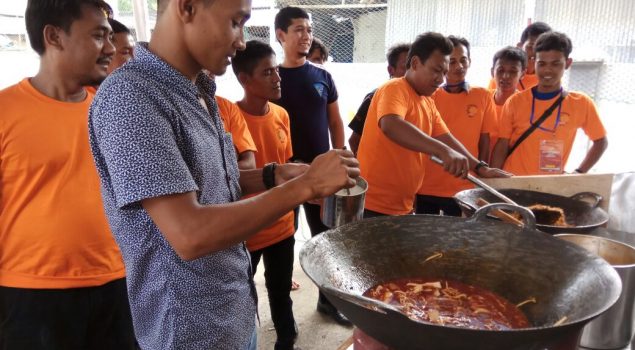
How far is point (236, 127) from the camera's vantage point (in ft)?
6.94

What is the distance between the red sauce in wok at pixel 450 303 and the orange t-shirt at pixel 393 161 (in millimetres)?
1426

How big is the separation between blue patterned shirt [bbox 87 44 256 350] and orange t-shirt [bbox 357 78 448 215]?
1481 millimetres

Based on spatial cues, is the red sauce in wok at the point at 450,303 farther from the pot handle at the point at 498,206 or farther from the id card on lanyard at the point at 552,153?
the id card on lanyard at the point at 552,153

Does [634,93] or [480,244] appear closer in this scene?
[480,244]

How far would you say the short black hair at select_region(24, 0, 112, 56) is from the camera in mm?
1596

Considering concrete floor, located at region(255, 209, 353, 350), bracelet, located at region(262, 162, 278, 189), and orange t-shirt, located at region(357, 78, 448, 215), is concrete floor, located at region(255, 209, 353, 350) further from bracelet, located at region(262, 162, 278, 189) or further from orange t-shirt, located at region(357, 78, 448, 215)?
bracelet, located at region(262, 162, 278, 189)

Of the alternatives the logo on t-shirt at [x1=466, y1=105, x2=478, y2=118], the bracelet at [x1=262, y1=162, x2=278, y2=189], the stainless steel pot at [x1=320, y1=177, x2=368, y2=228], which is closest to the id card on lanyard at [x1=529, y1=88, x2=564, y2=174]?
the logo on t-shirt at [x1=466, y1=105, x2=478, y2=118]

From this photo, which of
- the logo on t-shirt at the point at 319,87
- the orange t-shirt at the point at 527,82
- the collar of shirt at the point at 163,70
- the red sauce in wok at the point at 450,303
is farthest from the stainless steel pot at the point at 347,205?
the orange t-shirt at the point at 527,82

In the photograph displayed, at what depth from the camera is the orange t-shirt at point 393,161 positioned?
2.55 metres

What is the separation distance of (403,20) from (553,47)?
2755 mm

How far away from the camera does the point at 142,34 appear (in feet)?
12.6

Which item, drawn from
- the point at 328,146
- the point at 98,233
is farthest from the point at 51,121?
the point at 328,146

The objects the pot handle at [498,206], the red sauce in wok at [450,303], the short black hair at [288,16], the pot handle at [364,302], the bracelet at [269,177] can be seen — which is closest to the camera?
the pot handle at [364,302]

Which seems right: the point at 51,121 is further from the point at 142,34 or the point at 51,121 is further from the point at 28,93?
the point at 142,34
